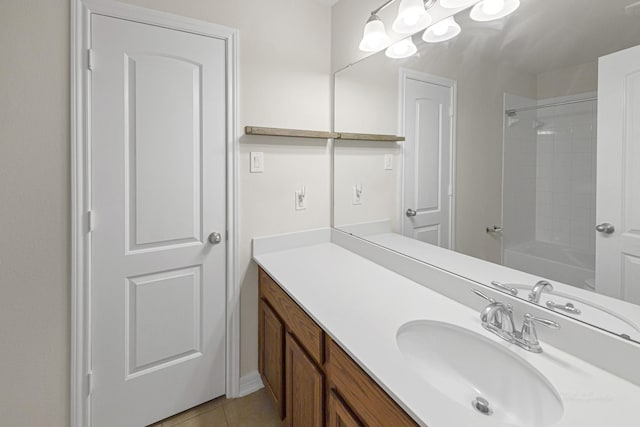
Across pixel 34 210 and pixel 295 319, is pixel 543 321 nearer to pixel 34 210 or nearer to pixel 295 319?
pixel 295 319

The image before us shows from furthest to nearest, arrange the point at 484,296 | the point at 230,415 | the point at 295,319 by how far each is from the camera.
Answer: the point at 230,415
the point at 295,319
the point at 484,296

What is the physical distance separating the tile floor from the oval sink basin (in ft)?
3.39

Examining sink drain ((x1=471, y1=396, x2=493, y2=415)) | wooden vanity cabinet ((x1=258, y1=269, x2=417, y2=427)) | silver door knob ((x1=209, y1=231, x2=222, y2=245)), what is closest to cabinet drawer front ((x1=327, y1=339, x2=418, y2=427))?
wooden vanity cabinet ((x1=258, y1=269, x2=417, y2=427))

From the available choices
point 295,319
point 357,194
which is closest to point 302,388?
point 295,319

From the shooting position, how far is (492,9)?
1.11 m

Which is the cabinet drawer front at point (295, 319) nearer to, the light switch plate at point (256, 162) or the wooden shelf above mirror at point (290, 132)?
the light switch plate at point (256, 162)

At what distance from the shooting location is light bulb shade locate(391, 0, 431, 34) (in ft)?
4.43

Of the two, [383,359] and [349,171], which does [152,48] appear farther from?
[383,359]

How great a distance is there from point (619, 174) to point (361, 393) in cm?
91

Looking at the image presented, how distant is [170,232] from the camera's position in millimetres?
1601

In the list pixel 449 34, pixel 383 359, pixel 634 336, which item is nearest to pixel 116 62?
pixel 449 34

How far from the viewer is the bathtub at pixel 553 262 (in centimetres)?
92

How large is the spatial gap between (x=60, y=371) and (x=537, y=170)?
212cm

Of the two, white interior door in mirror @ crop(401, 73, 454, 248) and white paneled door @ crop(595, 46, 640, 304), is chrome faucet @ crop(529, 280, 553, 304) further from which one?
white interior door in mirror @ crop(401, 73, 454, 248)
